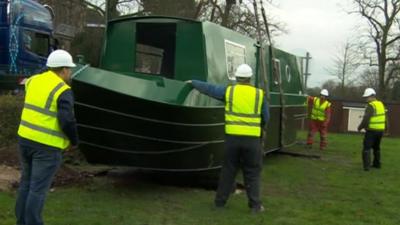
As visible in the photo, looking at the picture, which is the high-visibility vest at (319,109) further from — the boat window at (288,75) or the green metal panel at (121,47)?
the green metal panel at (121,47)

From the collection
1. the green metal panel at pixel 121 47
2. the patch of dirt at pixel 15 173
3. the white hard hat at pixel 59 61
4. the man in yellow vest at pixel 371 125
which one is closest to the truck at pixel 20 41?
the patch of dirt at pixel 15 173

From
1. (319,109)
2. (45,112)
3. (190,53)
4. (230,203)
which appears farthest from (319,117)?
(45,112)

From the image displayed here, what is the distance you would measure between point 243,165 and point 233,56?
2.93 meters

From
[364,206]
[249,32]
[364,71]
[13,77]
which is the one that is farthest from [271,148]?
[364,71]

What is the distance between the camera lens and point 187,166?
885 cm

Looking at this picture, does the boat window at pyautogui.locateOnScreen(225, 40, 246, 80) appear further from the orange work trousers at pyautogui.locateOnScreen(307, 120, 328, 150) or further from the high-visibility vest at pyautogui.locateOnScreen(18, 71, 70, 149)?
the orange work trousers at pyautogui.locateOnScreen(307, 120, 328, 150)

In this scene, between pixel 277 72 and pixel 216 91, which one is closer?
pixel 216 91

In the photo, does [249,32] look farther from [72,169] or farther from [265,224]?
[265,224]

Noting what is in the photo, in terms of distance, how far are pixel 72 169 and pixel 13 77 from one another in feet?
27.7

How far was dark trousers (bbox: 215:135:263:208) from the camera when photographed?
798 centimetres

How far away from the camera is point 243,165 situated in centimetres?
816

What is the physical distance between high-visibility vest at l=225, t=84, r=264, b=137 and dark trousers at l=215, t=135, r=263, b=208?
0.10 metres

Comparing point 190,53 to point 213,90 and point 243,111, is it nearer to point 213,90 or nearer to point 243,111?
point 213,90

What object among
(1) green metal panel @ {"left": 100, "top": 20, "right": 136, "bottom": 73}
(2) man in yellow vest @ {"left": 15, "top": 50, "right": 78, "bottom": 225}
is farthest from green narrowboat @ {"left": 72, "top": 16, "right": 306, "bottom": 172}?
(2) man in yellow vest @ {"left": 15, "top": 50, "right": 78, "bottom": 225}
